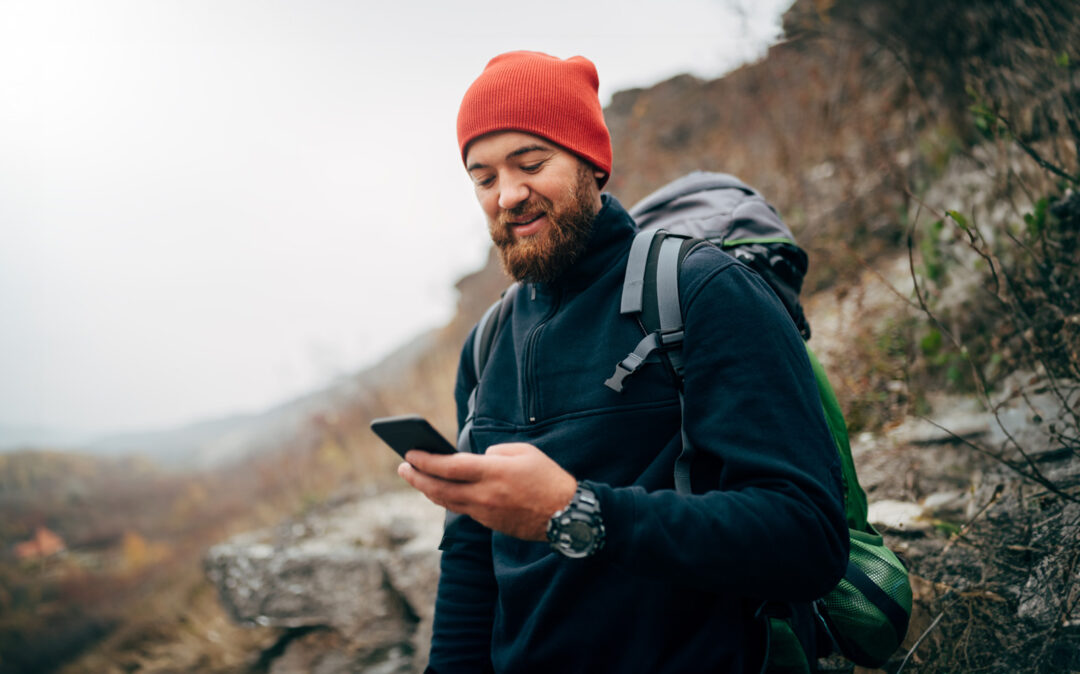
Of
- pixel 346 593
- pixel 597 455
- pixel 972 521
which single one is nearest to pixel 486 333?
pixel 597 455

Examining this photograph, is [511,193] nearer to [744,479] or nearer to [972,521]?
[744,479]

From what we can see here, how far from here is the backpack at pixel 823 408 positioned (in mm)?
1144

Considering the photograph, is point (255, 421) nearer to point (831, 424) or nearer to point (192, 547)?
point (192, 547)

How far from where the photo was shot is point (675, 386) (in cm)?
116

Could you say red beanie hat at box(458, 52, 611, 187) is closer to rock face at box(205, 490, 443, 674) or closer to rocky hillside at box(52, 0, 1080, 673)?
rocky hillside at box(52, 0, 1080, 673)

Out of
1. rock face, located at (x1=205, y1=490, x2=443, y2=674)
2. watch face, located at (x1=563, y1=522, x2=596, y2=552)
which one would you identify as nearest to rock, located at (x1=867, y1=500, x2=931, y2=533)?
watch face, located at (x1=563, y1=522, x2=596, y2=552)

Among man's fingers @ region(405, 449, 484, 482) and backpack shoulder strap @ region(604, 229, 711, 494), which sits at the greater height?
backpack shoulder strap @ region(604, 229, 711, 494)

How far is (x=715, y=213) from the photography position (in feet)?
5.49

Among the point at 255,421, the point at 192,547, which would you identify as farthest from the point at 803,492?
the point at 255,421

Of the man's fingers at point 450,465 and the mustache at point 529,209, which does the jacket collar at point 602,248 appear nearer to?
the mustache at point 529,209

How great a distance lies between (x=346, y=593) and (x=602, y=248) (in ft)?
A: 13.4

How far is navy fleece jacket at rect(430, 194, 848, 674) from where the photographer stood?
0.94 metres

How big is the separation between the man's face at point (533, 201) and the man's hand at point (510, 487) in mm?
626

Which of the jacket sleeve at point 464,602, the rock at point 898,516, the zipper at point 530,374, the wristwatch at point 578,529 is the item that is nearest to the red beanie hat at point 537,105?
the zipper at point 530,374
